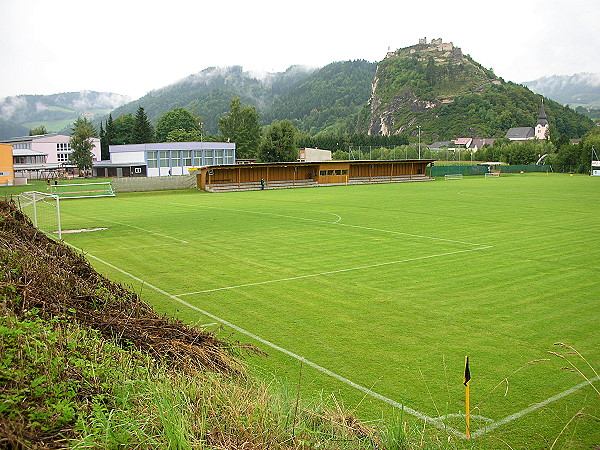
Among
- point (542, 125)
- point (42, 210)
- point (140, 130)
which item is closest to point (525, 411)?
point (42, 210)

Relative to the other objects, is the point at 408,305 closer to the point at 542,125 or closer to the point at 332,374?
the point at 332,374

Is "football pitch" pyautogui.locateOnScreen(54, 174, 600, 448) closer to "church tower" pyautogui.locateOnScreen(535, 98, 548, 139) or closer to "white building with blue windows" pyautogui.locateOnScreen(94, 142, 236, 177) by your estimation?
"white building with blue windows" pyautogui.locateOnScreen(94, 142, 236, 177)

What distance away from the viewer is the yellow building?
80250 mm

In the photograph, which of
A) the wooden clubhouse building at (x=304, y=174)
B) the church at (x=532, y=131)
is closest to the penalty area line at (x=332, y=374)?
the wooden clubhouse building at (x=304, y=174)

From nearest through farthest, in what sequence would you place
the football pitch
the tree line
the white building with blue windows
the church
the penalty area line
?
the penalty area line, the football pitch, the white building with blue windows, the tree line, the church

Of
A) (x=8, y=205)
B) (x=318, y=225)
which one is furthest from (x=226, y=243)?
(x=8, y=205)

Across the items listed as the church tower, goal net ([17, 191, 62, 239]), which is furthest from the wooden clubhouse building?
the church tower

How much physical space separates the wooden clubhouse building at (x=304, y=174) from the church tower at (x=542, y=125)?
11345 cm

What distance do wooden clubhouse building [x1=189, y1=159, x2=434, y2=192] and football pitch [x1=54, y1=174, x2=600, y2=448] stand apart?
30087mm

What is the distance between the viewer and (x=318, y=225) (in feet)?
85.0

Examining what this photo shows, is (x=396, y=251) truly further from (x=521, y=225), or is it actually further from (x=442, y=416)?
(x=442, y=416)

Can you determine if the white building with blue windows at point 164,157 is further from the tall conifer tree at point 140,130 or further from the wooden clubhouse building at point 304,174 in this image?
the wooden clubhouse building at point 304,174

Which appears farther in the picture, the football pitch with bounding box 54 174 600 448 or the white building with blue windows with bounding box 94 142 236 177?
the white building with blue windows with bounding box 94 142 236 177

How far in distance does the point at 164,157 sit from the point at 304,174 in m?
35.4
